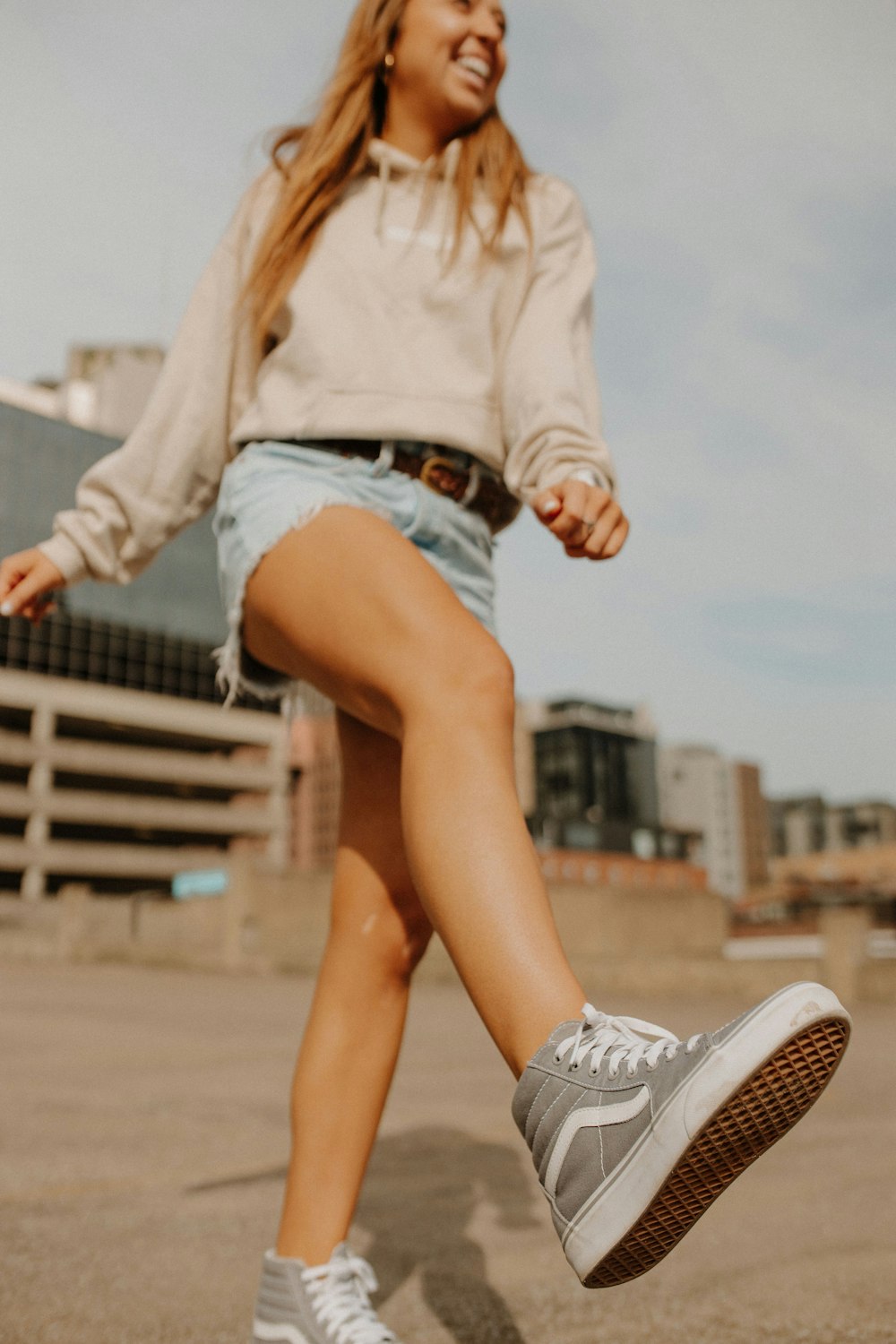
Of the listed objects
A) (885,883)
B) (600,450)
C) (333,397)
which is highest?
(333,397)

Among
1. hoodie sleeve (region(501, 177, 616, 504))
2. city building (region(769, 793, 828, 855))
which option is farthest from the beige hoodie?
city building (region(769, 793, 828, 855))

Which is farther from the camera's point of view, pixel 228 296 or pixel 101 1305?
pixel 228 296

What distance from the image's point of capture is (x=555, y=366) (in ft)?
5.49

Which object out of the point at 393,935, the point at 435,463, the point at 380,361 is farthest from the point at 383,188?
the point at 393,935

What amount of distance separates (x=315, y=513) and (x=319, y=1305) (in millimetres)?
1019

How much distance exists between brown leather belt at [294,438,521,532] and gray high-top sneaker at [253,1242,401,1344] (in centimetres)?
106

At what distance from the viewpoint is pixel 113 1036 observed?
6.34 m

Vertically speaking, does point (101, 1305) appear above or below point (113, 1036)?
above

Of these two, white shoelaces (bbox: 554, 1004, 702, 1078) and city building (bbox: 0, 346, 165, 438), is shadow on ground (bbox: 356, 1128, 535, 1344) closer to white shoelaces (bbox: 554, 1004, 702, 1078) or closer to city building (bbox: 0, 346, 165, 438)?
white shoelaces (bbox: 554, 1004, 702, 1078)

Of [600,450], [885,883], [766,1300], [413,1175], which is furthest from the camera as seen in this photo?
[885,883]

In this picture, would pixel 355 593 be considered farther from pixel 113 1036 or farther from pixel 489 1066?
pixel 113 1036

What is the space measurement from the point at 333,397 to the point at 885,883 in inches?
3897

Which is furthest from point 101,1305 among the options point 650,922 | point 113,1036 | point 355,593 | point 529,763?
point 529,763

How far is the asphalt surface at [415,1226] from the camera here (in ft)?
5.57
